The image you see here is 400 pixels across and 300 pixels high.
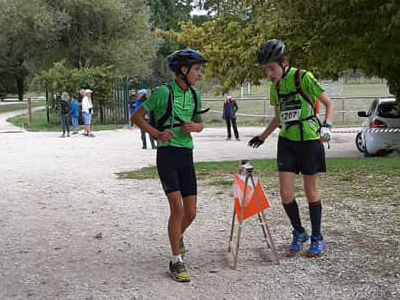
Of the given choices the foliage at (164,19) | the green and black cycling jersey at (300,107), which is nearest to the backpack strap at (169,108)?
the green and black cycling jersey at (300,107)

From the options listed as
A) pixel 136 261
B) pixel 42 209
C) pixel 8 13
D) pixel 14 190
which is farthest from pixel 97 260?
pixel 8 13

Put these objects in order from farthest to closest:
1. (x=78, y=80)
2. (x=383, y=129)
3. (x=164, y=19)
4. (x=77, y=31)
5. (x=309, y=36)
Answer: (x=164, y=19) < (x=77, y=31) < (x=78, y=80) < (x=383, y=129) < (x=309, y=36)

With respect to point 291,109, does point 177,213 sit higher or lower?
lower

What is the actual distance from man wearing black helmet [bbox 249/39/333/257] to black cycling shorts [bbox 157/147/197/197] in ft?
3.11

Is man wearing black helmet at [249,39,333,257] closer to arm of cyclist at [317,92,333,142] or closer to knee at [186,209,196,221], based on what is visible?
arm of cyclist at [317,92,333,142]

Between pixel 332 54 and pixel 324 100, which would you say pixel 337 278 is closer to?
pixel 324 100

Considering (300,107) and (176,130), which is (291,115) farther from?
(176,130)

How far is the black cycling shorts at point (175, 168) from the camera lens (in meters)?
5.16

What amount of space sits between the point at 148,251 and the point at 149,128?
152 centimetres

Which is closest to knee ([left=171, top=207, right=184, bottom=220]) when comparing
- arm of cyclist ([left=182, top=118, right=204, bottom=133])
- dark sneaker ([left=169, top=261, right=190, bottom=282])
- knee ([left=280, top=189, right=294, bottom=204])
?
dark sneaker ([left=169, top=261, right=190, bottom=282])

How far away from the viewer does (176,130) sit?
17.1 ft

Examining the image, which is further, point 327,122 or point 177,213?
point 327,122

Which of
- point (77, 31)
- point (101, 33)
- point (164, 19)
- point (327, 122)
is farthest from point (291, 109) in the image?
point (164, 19)

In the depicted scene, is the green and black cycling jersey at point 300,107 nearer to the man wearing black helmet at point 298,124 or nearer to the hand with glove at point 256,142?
the man wearing black helmet at point 298,124
